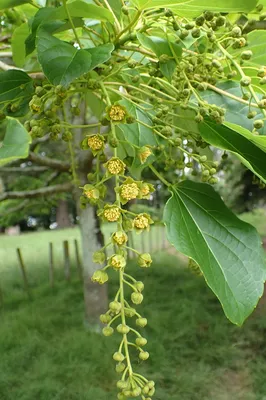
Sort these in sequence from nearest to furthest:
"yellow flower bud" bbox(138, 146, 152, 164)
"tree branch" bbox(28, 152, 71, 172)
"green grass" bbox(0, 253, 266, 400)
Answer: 1. "yellow flower bud" bbox(138, 146, 152, 164)
2. "green grass" bbox(0, 253, 266, 400)
3. "tree branch" bbox(28, 152, 71, 172)

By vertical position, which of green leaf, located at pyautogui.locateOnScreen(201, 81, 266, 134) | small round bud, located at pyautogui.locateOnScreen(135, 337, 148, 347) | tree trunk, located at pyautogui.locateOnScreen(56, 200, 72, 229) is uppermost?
green leaf, located at pyautogui.locateOnScreen(201, 81, 266, 134)

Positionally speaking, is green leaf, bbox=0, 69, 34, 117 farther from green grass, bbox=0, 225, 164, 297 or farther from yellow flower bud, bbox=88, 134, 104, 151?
green grass, bbox=0, 225, 164, 297

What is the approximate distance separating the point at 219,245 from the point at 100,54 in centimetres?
24

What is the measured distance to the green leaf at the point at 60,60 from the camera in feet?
1.53

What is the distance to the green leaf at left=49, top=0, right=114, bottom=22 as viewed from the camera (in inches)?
19.7

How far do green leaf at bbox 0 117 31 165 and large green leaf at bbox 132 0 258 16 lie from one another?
0.23 m

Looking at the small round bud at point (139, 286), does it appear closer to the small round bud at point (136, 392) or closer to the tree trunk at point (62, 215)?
the small round bud at point (136, 392)

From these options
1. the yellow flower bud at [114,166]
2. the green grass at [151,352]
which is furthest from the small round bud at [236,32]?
the green grass at [151,352]

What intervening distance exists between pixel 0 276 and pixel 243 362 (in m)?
2.89

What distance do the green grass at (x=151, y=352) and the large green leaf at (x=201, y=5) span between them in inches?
78.9

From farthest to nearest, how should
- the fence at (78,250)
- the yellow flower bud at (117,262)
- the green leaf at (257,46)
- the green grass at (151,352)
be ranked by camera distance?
the fence at (78,250)
the green grass at (151,352)
the green leaf at (257,46)
the yellow flower bud at (117,262)

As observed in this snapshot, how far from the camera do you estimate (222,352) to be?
2.91m

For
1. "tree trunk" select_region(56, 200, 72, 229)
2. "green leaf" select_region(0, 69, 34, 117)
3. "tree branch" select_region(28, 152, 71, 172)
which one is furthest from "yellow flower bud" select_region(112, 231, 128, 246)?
"tree trunk" select_region(56, 200, 72, 229)

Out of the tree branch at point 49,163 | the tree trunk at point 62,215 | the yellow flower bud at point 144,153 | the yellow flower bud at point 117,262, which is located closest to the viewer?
the yellow flower bud at point 117,262
